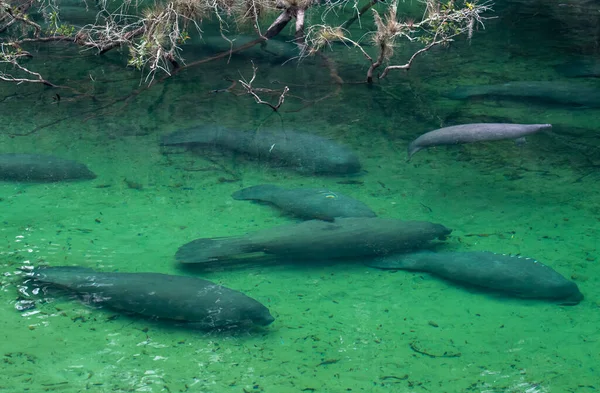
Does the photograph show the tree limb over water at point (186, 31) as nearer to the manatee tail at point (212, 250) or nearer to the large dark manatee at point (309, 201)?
the large dark manatee at point (309, 201)

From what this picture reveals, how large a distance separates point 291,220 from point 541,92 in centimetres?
518

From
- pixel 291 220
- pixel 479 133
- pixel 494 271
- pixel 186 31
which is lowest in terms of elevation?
pixel 291 220

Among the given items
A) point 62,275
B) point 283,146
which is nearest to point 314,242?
point 62,275

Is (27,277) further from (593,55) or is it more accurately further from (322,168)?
(593,55)

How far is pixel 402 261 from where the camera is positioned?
19.6 feet

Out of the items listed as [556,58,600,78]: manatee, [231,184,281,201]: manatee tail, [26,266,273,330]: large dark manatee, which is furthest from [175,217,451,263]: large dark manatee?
[556,58,600,78]: manatee

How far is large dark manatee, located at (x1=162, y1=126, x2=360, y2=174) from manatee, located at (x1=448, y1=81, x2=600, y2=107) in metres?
2.97

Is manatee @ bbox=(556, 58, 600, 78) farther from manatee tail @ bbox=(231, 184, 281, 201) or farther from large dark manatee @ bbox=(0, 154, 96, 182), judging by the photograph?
large dark manatee @ bbox=(0, 154, 96, 182)

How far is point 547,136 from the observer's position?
9016 mm

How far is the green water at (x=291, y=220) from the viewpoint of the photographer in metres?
4.67

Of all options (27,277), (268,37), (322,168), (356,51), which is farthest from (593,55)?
(27,277)

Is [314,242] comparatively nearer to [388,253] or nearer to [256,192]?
[388,253]

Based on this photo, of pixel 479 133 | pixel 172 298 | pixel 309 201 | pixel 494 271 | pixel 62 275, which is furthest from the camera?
pixel 479 133

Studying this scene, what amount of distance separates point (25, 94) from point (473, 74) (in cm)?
741
